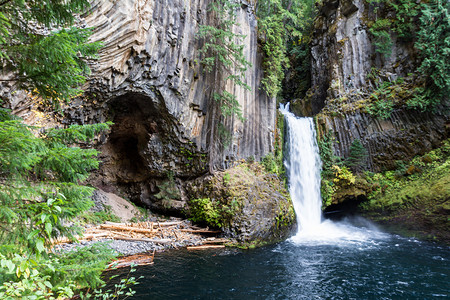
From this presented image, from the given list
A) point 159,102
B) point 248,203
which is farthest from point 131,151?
point 248,203

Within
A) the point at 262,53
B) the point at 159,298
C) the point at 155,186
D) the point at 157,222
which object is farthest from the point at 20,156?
the point at 262,53

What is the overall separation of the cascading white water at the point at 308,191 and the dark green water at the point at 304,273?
203 cm

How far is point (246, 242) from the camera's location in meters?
10.4

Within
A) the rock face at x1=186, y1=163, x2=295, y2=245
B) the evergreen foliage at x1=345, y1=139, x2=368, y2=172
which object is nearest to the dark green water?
the rock face at x1=186, y1=163, x2=295, y2=245

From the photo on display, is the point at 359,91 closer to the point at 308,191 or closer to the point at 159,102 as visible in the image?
the point at 308,191

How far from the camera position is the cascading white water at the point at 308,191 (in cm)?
1284

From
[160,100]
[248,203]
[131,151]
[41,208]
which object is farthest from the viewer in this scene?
[131,151]

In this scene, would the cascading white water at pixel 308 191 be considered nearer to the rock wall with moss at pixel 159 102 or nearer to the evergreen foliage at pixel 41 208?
the rock wall with moss at pixel 159 102

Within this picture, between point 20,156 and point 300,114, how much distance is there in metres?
20.2

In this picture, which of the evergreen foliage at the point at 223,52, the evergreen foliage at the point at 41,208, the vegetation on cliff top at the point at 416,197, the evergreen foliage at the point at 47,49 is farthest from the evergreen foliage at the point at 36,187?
the vegetation on cliff top at the point at 416,197

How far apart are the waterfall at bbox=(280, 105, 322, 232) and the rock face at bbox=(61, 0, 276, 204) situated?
2016 millimetres

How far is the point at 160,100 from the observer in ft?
36.2

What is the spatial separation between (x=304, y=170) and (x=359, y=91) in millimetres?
Answer: 6683

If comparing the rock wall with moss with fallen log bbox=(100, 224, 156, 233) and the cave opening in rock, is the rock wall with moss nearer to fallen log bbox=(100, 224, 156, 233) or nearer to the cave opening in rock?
the cave opening in rock
